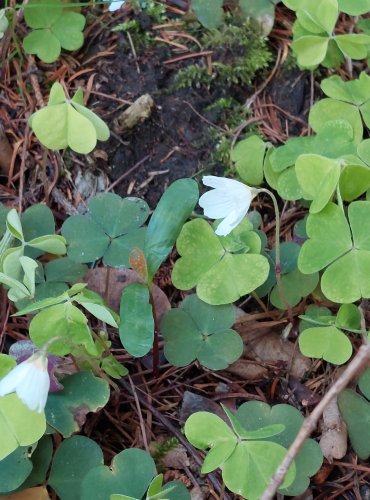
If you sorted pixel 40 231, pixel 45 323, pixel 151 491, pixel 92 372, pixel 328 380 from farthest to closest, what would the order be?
pixel 40 231 < pixel 328 380 < pixel 92 372 < pixel 45 323 < pixel 151 491

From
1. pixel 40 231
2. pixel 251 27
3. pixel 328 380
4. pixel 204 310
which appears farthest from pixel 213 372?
pixel 251 27

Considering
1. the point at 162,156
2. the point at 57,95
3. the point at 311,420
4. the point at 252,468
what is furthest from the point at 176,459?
the point at 57,95

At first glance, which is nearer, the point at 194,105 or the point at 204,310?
the point at 204,310

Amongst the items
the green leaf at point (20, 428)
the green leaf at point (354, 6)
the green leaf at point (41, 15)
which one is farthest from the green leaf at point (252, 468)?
the green leaf at point (41, 15)

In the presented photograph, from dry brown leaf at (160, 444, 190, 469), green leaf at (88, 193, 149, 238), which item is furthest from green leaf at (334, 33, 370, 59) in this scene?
dry brown leaf at (160, 444, 190, 469)

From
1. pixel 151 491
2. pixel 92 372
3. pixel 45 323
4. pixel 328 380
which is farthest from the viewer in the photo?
pixel 328 380

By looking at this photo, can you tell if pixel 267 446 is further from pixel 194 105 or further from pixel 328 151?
pixel 194 105

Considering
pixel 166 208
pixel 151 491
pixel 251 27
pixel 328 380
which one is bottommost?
pixel 328 380
